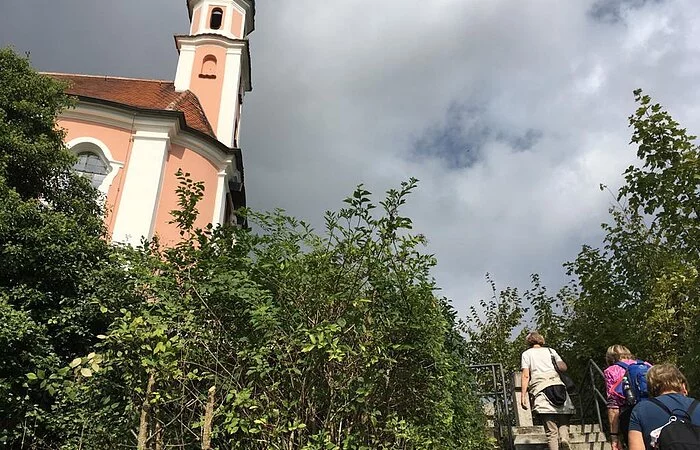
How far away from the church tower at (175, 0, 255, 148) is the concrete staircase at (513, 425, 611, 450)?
46.6 feet

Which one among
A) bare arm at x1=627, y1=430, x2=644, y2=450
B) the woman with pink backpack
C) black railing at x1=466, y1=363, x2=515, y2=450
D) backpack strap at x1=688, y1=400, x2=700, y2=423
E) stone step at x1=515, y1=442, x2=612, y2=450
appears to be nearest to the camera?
backpack strap at x1=688, y1=400, x2=700, y2=423

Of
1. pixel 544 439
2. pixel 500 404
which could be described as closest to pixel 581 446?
pixel 544 439

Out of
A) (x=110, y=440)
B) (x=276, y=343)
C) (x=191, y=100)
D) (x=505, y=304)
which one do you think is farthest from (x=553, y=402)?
(x=191, y=100)

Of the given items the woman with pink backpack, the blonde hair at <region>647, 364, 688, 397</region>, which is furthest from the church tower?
the blonde hair at <region>647, 364, 688, 397</region>

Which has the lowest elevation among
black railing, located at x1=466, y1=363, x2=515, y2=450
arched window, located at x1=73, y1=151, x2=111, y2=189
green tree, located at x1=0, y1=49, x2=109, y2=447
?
black railing, located at x1=466, y1=363, x2=515, y2=450

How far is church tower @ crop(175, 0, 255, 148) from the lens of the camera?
19.8 meters

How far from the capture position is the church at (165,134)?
15000 mm

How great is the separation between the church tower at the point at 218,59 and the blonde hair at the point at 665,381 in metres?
16.6

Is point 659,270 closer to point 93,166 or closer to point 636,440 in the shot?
point 636,440

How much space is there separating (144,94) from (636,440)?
62.0 ft

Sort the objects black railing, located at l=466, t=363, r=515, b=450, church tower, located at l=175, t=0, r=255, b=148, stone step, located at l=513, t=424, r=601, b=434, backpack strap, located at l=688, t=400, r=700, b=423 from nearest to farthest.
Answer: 1. backpack strap, located at l=688, t=400, r=700, b=423
2. stone step, located at l=513, t=424, r=601, b=434
3. black railing, located at l=466, t=363, r=515, b=450
4. church tower, located at l=175, t=0, r=255, b=148

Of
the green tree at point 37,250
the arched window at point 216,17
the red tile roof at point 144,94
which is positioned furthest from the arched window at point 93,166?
the arched window at point 216,17

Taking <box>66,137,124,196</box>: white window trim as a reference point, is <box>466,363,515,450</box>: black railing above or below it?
below

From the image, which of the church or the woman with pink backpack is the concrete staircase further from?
the church
